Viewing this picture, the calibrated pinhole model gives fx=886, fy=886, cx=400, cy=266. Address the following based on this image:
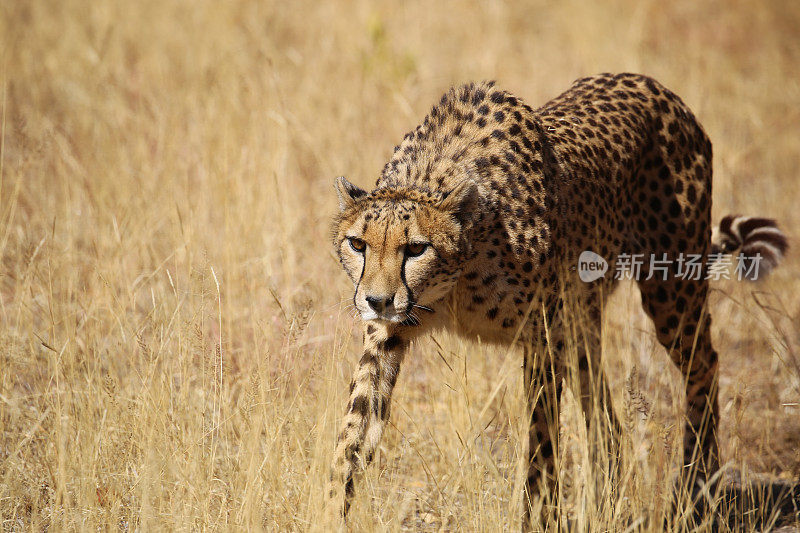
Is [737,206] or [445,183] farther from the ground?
[737,206]

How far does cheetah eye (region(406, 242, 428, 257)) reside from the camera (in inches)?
106

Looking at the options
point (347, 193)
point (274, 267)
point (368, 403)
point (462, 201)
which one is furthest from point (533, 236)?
point (274, 267)

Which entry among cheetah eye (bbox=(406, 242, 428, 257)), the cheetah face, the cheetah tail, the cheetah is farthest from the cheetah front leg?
the cheetah tail

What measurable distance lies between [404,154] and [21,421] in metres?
1.79

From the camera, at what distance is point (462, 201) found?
2.82m

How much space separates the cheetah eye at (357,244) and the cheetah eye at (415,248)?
14 cm

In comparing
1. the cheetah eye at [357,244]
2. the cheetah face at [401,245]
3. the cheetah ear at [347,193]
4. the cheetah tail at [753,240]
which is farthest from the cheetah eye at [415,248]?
the cheetah tail at [753,240]

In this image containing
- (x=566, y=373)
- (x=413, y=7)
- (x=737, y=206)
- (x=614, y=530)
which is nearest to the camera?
(x=614, y=530)

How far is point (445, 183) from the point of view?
2986mm

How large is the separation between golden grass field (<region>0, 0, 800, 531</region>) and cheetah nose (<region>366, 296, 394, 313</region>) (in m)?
0.35

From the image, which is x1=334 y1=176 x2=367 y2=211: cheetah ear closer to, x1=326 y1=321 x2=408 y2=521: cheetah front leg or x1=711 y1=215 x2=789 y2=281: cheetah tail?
x1=326 y1=321 x2=408 y2=521: cheetah front leg

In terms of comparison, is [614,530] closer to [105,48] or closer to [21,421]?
[21,421]

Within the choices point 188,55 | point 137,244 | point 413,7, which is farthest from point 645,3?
point 137,244

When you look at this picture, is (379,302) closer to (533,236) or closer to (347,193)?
(347,193)
